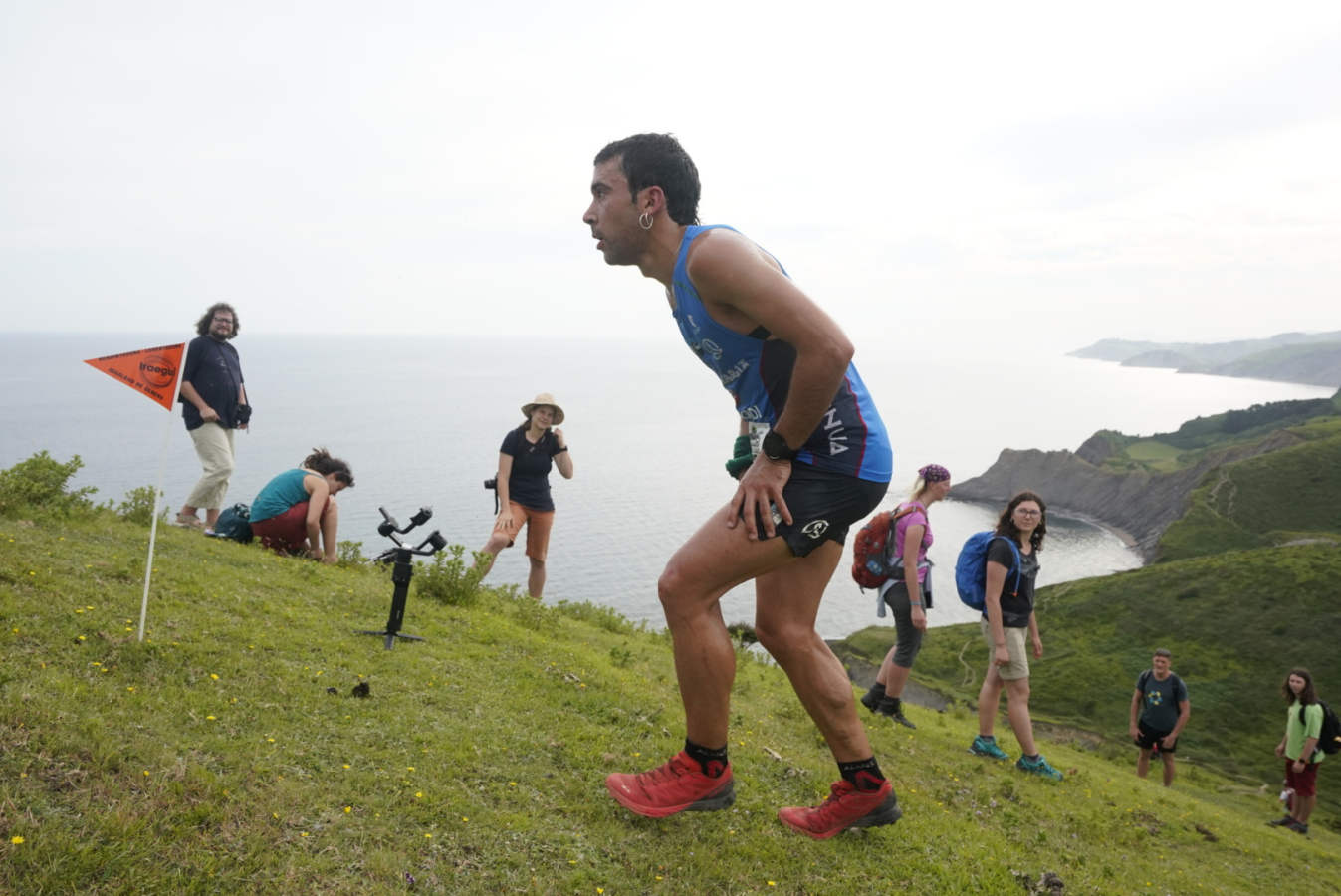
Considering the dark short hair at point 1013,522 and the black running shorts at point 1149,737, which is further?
the black running shorts at point 1149,737

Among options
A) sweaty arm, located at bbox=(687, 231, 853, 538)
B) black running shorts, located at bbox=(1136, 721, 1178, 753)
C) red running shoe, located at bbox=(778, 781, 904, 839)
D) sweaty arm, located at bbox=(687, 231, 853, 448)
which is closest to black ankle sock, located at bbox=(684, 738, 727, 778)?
red running shoe, located at bbox=(778, 781, 904, 839)

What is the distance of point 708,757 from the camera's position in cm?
407

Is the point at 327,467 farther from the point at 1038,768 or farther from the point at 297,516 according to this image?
the point at 1038,768

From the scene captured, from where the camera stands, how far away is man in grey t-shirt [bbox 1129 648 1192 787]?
13133 millimetres

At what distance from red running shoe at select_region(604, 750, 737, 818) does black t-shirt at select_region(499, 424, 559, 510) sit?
6.70 metres

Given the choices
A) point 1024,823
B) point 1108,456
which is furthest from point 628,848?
point 1108,456

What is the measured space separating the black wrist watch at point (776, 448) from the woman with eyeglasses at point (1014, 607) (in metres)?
5.25

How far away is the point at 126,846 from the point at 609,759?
2.49 m

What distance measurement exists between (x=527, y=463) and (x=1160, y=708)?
439 inches

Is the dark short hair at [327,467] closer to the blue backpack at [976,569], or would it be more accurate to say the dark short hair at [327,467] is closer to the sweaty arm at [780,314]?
the blue backpack at [976,569]

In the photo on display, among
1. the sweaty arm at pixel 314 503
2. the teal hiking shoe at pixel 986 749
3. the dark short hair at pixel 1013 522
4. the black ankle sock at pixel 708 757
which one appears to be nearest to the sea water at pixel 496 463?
the black ankle sock at pixel 708 757

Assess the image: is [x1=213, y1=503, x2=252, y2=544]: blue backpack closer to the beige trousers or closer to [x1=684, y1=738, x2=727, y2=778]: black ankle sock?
the beige trousers

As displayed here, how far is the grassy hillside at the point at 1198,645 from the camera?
37.2 meters

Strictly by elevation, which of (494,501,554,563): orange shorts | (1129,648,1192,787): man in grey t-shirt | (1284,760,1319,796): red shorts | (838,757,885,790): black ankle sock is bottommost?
(1284,760,1319,796): red shorts
